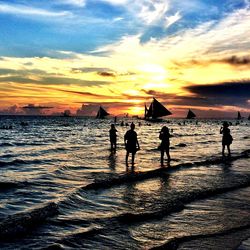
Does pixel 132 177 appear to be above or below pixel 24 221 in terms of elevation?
above

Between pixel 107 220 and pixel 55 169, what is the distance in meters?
9.94

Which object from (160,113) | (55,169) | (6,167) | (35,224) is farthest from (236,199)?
(160,113)

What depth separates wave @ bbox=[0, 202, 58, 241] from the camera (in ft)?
28.1

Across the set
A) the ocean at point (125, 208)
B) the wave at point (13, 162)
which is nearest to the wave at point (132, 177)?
the ocean at point (125, 208)

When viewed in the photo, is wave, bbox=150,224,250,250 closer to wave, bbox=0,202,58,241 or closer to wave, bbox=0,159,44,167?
wave, bbox=0,202,58,241

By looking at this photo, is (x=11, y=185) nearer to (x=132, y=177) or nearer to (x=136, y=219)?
(x=132, y=177)

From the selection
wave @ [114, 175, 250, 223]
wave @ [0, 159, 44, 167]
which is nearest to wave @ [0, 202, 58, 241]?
wave @ [114, 175, 250, 223]

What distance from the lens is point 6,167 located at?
66.1ft

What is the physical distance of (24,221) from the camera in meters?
9.29

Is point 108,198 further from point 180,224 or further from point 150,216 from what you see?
point 180,224

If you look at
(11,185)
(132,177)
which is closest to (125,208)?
(132,177)

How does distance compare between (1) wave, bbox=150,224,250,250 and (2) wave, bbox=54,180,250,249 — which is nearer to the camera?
(1) wave, bbox=150,224,250,250

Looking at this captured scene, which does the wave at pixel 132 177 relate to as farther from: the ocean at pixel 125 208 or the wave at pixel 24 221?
the wave at pixel 24 221

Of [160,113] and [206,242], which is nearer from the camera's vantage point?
[206,242]
